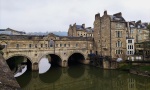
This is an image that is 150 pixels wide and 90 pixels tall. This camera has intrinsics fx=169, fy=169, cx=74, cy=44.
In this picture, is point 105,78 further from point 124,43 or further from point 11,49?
point 11,49

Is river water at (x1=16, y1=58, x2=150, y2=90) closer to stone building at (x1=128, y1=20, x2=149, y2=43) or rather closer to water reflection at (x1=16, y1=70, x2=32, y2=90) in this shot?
water reflection at (x1=16, y1=70, x2=32, y2=90)

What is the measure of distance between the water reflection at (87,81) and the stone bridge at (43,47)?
6.10 m

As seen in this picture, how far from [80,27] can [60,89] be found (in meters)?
52.4

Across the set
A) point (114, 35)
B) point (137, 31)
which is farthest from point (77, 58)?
point (137, 31)

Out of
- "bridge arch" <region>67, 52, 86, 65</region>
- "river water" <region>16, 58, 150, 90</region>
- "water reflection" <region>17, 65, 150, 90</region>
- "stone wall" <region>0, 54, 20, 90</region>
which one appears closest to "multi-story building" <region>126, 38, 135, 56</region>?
"river water" <region>16, 58, 150, 90</region>

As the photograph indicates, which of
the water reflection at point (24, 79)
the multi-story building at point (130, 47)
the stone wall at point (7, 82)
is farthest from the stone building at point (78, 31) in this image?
the stone wall at point (7, 82)

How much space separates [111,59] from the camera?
4819 cm

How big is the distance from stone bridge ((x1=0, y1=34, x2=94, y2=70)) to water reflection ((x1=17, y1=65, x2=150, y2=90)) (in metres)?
6.10

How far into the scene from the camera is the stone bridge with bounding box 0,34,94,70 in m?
42.5

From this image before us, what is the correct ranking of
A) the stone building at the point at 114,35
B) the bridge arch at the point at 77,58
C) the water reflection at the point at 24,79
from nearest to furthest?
the water reflection at the point at 24,79
the stone building at the point at 114,35
the bridge arch at the point at 77,58

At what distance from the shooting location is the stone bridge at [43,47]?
42.5 m

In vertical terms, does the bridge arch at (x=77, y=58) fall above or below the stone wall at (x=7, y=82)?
below

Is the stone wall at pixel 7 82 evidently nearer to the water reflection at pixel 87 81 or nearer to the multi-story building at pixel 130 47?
the water reflection at pixel 87 81

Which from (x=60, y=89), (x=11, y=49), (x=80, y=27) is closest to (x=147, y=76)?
(x=60, y=89)
